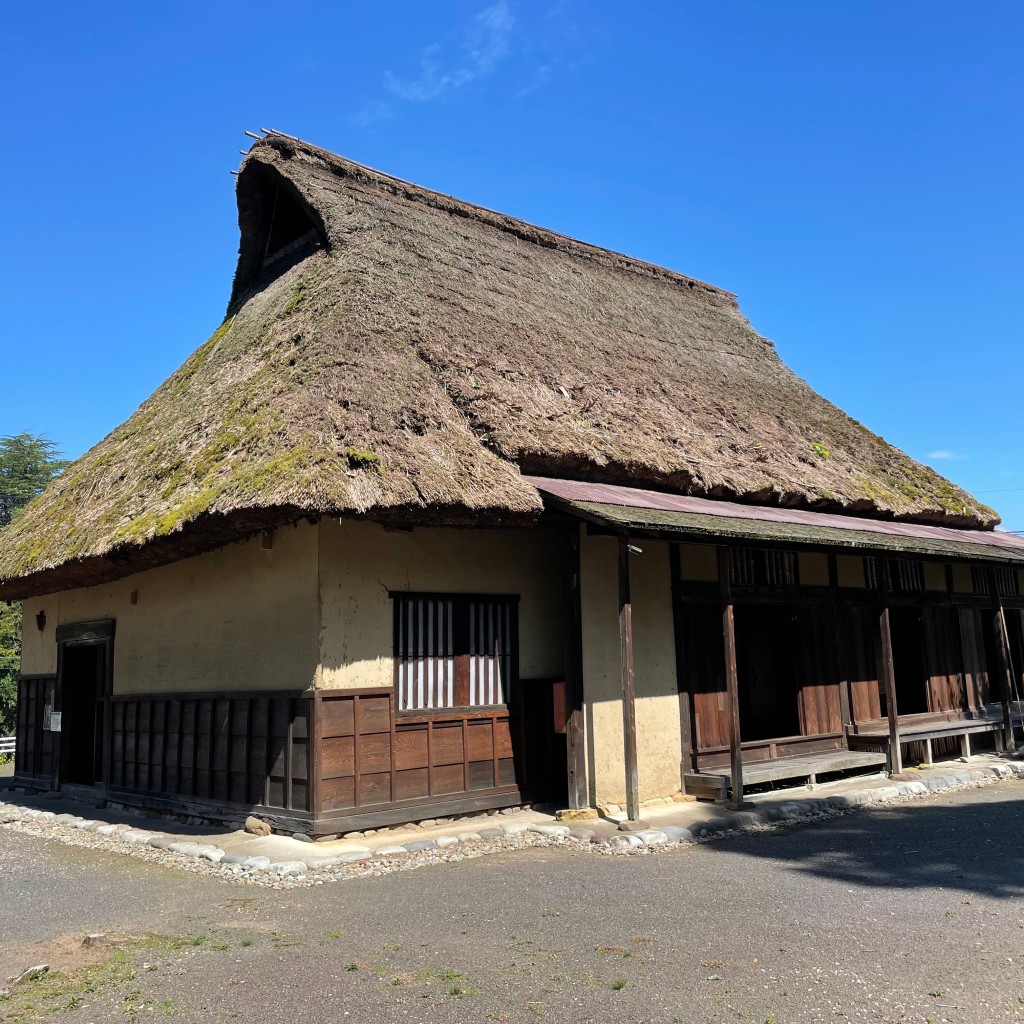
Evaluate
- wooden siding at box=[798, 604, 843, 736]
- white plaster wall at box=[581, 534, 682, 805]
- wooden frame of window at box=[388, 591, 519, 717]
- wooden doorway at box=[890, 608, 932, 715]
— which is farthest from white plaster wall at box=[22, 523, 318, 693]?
wooden doorway at box=[890, 608, 932, 715]

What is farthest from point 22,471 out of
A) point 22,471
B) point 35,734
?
point 35,734

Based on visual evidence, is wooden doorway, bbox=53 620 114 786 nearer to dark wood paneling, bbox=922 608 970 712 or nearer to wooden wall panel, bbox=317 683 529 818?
wooden wall panel, bbox=317 683 529 818

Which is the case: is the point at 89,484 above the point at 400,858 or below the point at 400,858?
above

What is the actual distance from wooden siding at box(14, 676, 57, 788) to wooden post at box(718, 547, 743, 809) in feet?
30.0

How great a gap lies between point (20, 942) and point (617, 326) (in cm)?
1040

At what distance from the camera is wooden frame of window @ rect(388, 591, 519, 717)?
8.28 m

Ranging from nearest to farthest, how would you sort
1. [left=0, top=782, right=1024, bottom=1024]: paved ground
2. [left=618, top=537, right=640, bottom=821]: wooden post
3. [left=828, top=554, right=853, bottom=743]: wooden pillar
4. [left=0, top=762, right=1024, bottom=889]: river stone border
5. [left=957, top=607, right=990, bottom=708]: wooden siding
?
1. [left=0, top=782, right=1024, bottom=1024]: paved ground
2. [left=0, top=762, right=1024, bottom=889]: river stone border
3. [left=618, top=537, right=640, bottom=821]: wooden post
4. [left=828, top=554, right=853, bottom=743]: wooden pillar
5. [left=957, top=607, right=990, bottom=708]: wooden siding

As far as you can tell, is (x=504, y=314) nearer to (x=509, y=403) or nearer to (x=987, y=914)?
(x=509, y=403)

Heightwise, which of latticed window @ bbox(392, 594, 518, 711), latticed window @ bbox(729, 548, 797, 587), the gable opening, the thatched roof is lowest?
latticed window @ bbox(392, 594, 518, 711)

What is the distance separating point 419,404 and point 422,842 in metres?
3.93

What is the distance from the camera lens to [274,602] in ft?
27.2

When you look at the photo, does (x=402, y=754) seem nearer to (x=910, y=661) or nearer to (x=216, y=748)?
(x=216, y=748)

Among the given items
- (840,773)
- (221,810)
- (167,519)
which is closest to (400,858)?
(221,810)

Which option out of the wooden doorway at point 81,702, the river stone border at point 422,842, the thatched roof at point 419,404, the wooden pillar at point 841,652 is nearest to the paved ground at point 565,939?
the river stone border at point 422,842
